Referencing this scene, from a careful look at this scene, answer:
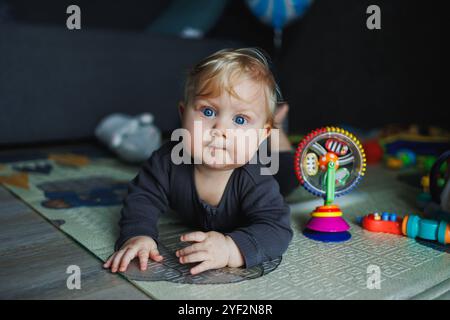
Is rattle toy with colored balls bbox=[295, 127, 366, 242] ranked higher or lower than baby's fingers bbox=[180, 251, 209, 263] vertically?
higher

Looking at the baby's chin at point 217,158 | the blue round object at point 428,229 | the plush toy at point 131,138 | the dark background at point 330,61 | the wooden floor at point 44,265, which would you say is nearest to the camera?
the wooden floor at point 44,265

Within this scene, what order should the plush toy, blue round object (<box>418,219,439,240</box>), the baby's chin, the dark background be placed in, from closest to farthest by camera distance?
the baby's chin → blue round object (<box>418,219,439,240</box>) → the plush toy → the dark background

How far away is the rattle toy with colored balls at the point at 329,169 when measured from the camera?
87cm

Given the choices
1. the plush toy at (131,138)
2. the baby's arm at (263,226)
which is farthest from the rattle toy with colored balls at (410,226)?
the plush toy at (131,138)

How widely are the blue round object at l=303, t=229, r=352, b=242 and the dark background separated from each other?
1220mm

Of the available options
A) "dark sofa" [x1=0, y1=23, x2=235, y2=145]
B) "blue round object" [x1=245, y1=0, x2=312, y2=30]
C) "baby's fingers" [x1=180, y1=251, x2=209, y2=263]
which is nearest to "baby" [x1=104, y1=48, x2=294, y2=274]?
"baby's fingers" [x1=180, y1=251, x2=209, y2=263]

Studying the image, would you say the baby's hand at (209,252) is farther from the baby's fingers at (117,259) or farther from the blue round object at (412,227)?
the blue round object at (412,227)

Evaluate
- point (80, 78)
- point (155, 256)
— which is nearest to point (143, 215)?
point (155, 256)

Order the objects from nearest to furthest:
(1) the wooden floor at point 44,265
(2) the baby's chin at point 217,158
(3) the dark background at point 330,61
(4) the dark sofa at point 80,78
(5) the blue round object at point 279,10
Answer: (1) the wooden floor at point 44,265 < (2) the baby's chin at point 217,158 < (4) the dark sofa at point 80,78 < (3) the dark background at point 330,61 < (5) the blue round object at point 279,10

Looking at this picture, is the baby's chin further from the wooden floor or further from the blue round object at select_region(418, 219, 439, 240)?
the blue round object at select_region(418, 219, 439, 240)

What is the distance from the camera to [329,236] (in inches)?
34.1

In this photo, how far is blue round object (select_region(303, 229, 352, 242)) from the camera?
2.84 ft

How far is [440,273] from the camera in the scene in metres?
0.73

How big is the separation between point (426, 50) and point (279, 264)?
1468 mm
